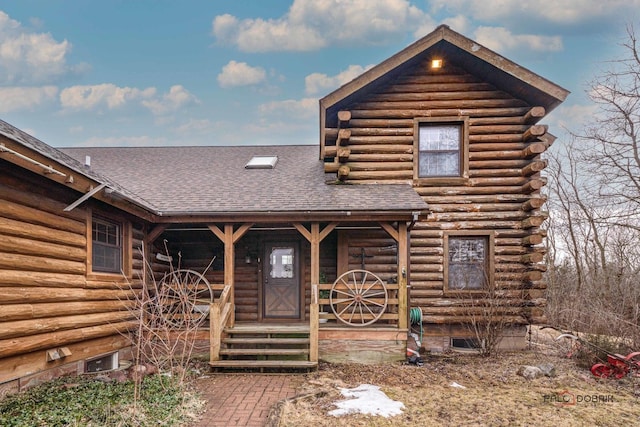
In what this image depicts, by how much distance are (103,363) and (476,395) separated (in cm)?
652

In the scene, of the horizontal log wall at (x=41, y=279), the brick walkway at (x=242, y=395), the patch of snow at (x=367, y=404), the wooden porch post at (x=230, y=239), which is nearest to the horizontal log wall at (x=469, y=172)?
the wooden porch post at (x=230, y=239)

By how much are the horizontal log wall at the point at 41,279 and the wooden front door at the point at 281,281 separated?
402 centimetres

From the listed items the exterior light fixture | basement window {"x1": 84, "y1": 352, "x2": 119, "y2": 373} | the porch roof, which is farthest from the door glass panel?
the exterior light fixture

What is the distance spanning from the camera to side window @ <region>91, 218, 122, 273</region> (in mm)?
7055

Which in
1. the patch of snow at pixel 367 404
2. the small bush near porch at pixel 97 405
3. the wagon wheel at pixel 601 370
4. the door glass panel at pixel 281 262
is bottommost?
the wagon wheel at pixel 601 370

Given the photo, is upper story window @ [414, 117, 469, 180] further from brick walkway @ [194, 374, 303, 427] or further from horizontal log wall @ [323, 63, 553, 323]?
brick walkway @ [194, 374, 303, 427]

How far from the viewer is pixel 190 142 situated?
52.2 m

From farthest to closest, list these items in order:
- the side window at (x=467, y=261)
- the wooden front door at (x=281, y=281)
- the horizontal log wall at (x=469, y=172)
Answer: the wooden front door at (x=281, y=281) < the side window at (x=467, y=261) < the horizontal log wall at (x=469, y=172)

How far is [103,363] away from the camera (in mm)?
7266

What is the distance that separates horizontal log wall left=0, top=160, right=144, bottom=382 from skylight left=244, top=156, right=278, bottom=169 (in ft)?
18.6

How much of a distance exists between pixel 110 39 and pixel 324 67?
19.2 m

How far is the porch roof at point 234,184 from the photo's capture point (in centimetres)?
809

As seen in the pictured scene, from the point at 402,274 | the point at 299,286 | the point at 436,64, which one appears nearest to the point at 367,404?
the point at 402,274

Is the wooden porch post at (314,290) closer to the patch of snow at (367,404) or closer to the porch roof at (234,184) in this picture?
the porch roof at (234,184)
